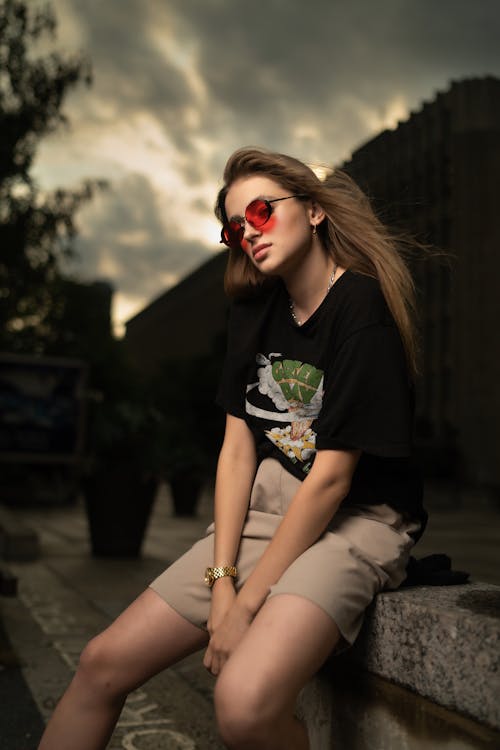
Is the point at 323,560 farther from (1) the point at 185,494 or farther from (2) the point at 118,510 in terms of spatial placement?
(1) the point at 185,494

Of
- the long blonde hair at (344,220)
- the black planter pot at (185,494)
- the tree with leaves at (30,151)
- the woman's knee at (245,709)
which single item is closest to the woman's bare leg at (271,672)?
the woman's knee at (245,709)

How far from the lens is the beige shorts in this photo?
1664 millimetres

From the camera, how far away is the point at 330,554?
5.62ft

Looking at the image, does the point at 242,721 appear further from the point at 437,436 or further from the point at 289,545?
the point at 437,436

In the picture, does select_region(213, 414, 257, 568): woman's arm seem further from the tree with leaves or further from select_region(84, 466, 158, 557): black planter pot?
A: the tree with leaves

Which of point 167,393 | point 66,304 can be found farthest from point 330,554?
point 167,393

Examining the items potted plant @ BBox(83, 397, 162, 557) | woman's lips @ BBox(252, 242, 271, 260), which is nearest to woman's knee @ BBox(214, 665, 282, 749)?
woman's lips @ BBox(252, 242, 271, 260)

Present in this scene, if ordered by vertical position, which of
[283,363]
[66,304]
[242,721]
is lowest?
[242,721]

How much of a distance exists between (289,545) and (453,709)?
0.43 metres

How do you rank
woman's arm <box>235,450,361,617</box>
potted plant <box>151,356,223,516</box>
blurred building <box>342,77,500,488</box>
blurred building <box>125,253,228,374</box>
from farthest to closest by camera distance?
blurred building <box>125,253,228,374</box> → potted plant <box>151,356,223,516</box> → blurred building <box>342,77,500,488</box> → woman's arm <box>235,450,361,617</box>

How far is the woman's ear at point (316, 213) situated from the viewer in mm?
2041

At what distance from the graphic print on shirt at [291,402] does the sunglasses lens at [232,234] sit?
297mm

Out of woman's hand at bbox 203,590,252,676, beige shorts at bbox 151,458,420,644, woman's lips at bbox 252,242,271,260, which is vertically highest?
woman's lips at bbox 252,242,271,260

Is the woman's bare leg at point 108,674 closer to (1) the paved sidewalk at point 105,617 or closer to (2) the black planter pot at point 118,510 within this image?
(1) the paved sidewalk at point 105,617
